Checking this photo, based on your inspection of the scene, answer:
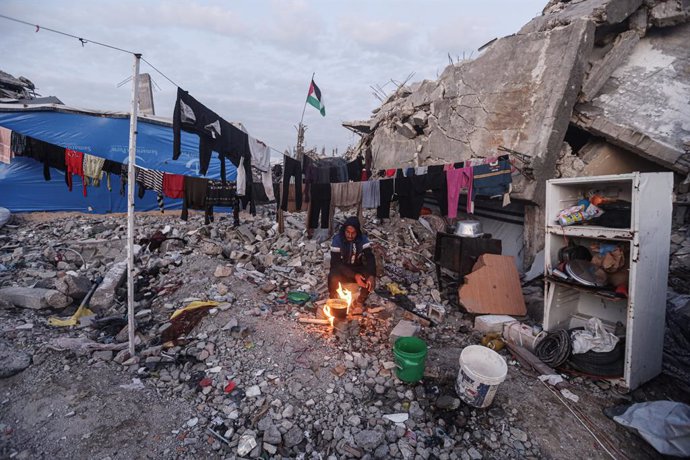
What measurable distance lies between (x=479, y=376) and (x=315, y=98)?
29.4 ft

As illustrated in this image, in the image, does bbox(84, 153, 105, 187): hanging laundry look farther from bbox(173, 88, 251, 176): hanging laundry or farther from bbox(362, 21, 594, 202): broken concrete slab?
bbox(362, 21, 594, 202): broken concrete slab

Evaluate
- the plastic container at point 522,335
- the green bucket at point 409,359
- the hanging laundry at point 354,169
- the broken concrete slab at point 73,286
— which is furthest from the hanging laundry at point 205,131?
the plastic container at point 522,335

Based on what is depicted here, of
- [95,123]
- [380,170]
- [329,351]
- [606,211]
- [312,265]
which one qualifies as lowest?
[329,351]

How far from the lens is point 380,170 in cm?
1080

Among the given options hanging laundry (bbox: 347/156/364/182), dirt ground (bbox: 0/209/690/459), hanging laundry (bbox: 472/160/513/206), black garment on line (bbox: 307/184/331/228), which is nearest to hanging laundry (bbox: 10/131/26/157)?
dirt ground (bbox: 0/209/690/459)

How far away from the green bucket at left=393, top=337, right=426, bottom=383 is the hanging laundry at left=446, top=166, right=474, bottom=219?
3160 millimetres

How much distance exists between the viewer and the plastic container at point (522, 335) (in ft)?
14.8

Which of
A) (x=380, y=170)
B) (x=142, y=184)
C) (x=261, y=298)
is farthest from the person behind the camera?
(x=380, y=170)

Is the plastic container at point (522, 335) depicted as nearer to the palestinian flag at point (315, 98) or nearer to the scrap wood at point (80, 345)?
the scrap wood at point (80, 345)

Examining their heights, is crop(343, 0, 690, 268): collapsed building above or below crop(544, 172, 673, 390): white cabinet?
above

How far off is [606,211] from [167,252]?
8981mm

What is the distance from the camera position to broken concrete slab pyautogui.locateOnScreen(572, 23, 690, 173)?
5.51m

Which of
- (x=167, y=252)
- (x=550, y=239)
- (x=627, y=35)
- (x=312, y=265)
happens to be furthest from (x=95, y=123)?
(x=627, y=35)

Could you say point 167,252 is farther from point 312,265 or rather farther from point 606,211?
point 606,211
